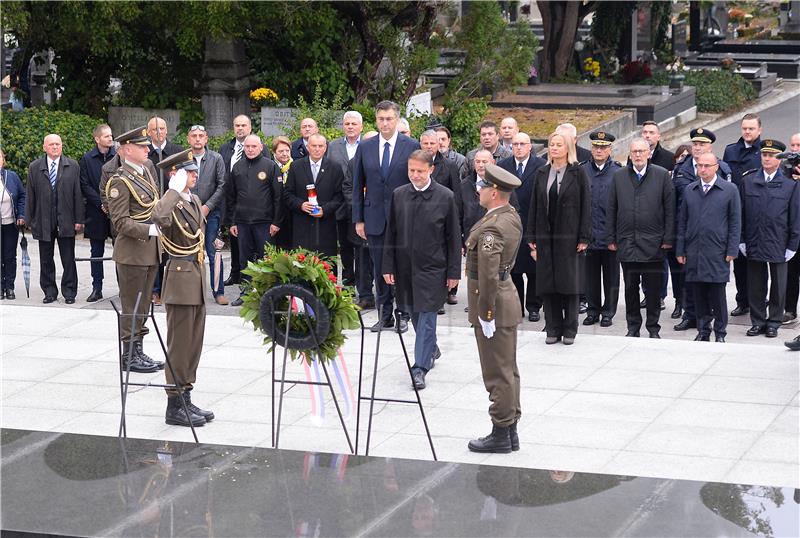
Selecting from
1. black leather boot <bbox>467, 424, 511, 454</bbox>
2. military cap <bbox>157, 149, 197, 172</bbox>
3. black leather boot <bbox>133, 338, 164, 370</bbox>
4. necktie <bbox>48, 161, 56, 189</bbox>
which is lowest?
black leather boot <bbox>467, 424, 511, 454</bbox>

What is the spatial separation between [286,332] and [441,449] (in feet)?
→ 4.33

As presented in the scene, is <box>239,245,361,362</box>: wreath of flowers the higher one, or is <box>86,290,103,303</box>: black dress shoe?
<box>239,245,361,362</box>: wreath of flowers

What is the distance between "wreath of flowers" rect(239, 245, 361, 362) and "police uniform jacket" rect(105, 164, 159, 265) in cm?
168

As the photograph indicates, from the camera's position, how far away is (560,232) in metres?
11.4

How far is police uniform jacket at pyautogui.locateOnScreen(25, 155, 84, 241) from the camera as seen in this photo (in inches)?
519

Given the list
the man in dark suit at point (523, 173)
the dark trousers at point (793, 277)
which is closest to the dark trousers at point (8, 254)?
the man in dark suit at point (523, 173)

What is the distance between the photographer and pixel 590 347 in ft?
36.4

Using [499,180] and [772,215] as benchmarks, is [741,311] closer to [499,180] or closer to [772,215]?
[772,215]

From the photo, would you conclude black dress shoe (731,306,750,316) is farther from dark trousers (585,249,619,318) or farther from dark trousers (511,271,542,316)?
dark trousers (511,271,542,316)

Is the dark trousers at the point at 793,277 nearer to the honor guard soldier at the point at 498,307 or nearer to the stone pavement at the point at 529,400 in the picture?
the stone pavement at the point at 529,400

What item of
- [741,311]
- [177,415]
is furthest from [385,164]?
[741,311]

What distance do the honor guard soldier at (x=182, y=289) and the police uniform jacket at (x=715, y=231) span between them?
468 cm

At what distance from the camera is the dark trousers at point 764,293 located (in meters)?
11.9

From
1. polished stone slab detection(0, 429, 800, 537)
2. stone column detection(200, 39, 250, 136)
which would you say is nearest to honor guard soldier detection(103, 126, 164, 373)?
polished stone slab detection(0, 429, 800, 537)
